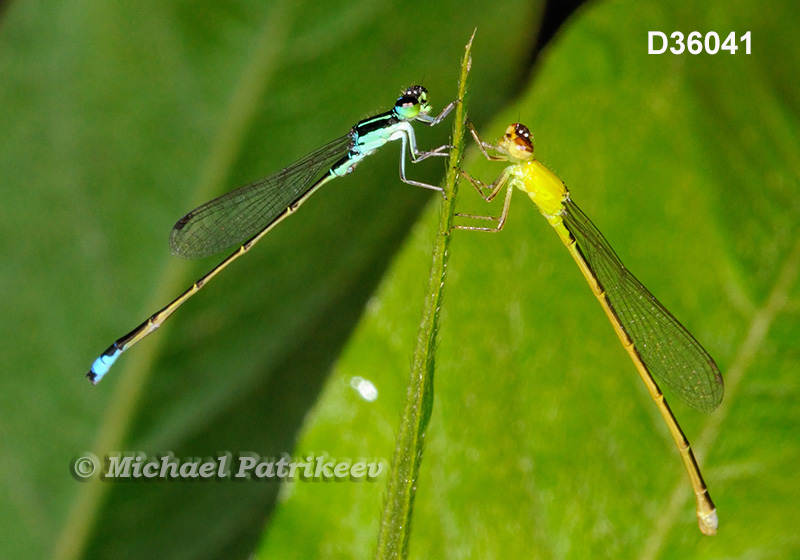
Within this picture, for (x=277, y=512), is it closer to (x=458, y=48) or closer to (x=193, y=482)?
(x=193, y=482)

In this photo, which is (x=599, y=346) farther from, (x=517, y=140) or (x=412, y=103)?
(x=412, y=103)

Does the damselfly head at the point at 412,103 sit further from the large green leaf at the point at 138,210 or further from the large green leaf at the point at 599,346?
the large green leaf at the point at 138,210

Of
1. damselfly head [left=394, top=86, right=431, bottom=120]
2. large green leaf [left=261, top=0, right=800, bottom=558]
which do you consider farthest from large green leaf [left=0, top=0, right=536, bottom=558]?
large green leaf [left=261, top=0, right=800, bottom=558]

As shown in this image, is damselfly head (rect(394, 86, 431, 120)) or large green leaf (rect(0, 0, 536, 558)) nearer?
damselfly head (rect(394, 86, 431, 120))

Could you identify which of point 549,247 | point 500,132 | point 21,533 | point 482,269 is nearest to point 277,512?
point 482,269

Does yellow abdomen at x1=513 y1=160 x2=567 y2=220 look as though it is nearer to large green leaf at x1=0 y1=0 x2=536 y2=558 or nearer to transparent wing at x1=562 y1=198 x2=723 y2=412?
transparent wing at x1=562 y1=198 x2=723 y2=412
